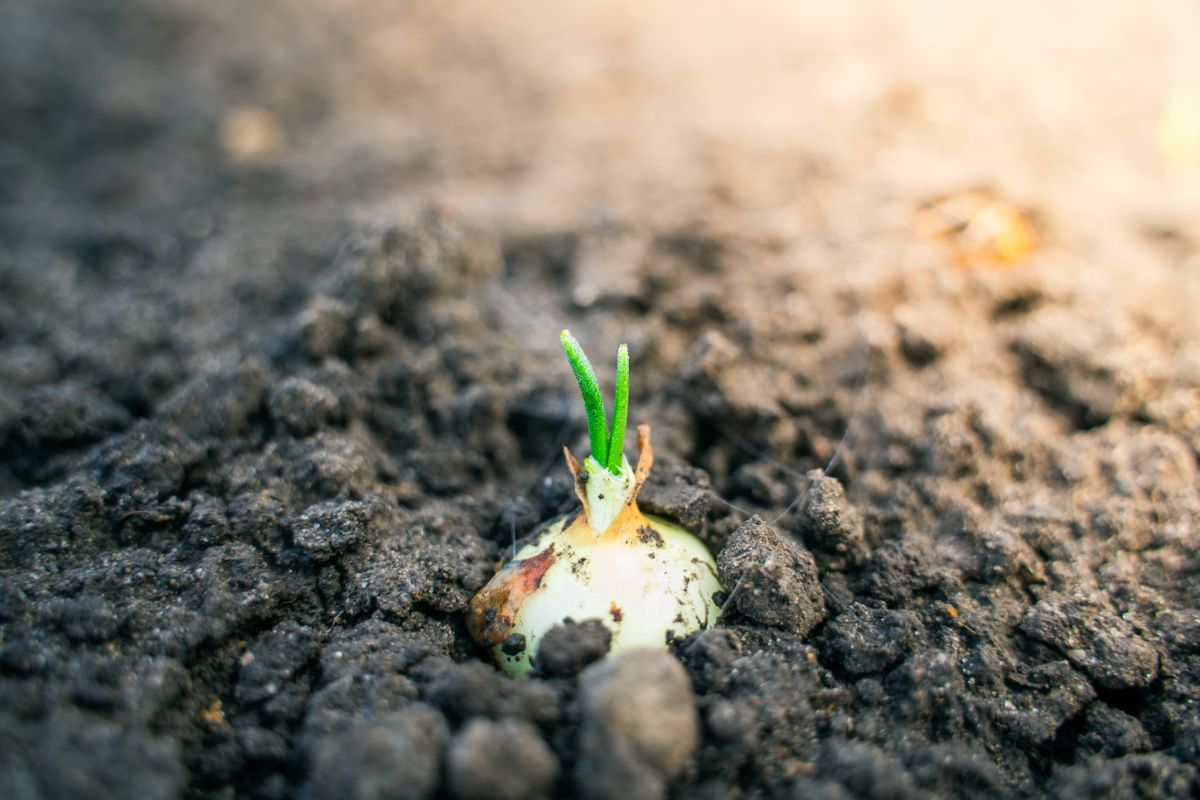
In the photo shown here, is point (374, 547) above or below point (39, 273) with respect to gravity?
below

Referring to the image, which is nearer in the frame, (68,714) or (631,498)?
(68,714)

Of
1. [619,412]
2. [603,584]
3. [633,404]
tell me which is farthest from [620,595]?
[633,404]

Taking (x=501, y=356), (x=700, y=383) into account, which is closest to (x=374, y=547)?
(x=501, y=356)

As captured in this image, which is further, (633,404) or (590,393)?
(633,404)

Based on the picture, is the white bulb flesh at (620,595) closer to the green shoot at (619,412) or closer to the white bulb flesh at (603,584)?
the white bulb flesh at (603,584)

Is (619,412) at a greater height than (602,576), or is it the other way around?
(619,412)

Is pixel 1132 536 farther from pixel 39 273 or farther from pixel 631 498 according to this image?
pixel 39 273

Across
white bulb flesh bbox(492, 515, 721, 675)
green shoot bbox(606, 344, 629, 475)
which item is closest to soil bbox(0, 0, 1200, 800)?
white bulb flesh bbox(492, 515, 721, 675)

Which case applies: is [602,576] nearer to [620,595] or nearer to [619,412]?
[620,595]

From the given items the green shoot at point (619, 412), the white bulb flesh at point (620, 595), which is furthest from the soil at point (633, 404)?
the green shoot at point (619, 412)
